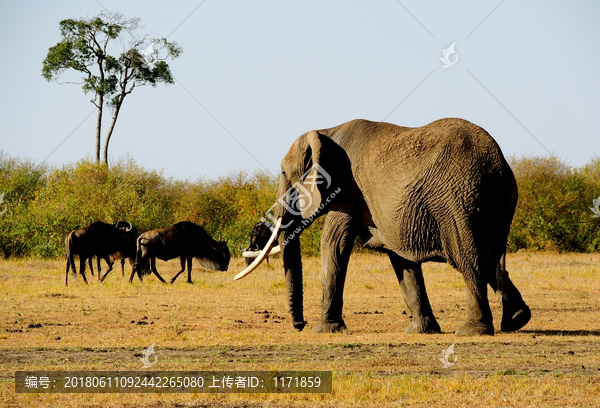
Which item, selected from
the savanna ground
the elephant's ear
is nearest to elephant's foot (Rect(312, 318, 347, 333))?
the savanna ground

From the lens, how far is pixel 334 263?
426 inches

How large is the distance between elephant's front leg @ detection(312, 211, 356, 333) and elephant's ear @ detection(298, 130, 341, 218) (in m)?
0.38

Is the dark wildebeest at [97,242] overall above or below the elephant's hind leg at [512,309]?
above

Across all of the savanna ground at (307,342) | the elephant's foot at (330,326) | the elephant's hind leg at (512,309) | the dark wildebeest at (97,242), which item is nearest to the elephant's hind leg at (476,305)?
the savanna ground at (307,342)

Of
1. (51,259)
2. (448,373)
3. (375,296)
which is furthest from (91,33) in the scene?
(448,373)

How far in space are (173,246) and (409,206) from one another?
13.0m

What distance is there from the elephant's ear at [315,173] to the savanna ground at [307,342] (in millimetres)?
2048

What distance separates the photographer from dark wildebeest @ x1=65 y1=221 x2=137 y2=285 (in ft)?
70.6

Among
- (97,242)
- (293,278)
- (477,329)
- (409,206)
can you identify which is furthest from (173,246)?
(477,329)

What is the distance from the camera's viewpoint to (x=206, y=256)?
22938 mm

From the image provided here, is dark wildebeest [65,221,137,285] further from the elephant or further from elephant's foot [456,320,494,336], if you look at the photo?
elephant's foot [456,320,494,336]

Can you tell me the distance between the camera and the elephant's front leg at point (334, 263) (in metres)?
10.8

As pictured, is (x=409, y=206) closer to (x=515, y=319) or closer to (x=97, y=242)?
(x=515, y=319)

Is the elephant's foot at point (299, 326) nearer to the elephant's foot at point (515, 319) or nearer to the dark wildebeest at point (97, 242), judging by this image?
the elephant's foot at point (515, 319)
